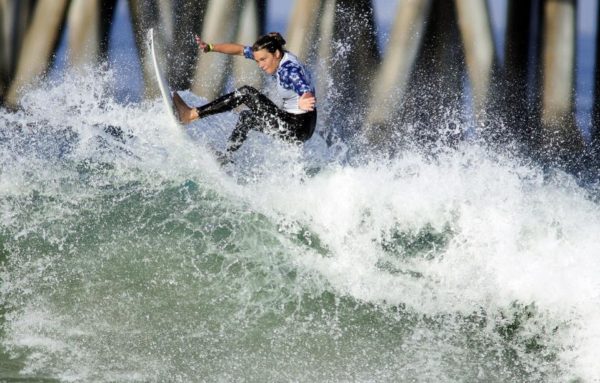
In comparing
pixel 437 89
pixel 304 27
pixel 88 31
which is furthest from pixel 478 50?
pixel 88 31

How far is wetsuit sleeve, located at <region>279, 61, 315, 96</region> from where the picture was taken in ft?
19.2

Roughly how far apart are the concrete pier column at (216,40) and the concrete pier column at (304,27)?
685 millimetres

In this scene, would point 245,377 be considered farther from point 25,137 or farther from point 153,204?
point 25,137

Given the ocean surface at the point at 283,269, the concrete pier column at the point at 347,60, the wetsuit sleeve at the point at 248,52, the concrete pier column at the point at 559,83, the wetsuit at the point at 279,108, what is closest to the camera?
the ocean surface at the point at 283,269

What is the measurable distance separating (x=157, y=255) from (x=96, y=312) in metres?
0.78

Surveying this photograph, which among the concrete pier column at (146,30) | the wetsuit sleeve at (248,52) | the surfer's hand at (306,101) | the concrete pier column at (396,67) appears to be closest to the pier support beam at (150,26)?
the concrete pier column at (146,30)

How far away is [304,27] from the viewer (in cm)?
932

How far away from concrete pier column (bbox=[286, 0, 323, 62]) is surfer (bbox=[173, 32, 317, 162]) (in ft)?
10.9

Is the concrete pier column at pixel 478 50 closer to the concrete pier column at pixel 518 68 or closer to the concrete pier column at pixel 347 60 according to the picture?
the concrete pier column at pixel 518 68

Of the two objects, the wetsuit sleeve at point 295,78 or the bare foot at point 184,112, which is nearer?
the wetsuit sleeve at point 295,78

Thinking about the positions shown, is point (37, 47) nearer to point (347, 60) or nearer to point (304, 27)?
point (304, 27)

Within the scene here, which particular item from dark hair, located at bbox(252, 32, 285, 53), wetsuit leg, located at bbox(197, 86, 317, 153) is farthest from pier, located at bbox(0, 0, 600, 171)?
dark hair, located at bbox(252, 32, 285, 53)

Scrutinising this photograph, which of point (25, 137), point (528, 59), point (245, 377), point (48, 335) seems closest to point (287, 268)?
point (245, 377)

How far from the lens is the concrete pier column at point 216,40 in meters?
9.56
